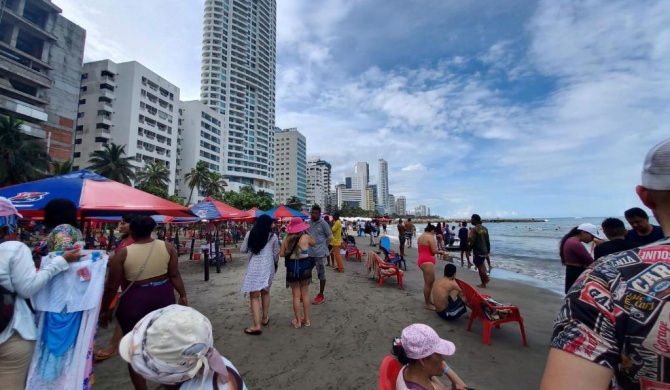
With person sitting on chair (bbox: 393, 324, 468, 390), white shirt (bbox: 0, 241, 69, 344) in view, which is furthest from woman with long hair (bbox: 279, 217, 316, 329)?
white shirt (bbox: 0, 241, 69, 344)

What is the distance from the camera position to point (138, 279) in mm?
2758

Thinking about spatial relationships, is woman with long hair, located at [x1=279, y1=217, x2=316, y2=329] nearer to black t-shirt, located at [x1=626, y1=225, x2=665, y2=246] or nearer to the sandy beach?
the sandy beach

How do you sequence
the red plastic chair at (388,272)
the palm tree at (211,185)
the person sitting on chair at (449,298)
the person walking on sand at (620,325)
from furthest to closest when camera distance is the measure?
the palm tree at (211,185) → the red plastic chair at (388,272) → the person sitting on chair at (449,298) → the person walking on sand at (620,325)

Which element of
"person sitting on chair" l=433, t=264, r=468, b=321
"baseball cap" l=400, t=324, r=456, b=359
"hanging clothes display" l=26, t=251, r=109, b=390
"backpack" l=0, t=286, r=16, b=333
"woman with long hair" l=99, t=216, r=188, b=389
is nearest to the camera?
"backpack" l=0, t=286, r=16, b=333

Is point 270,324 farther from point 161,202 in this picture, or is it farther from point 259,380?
point 161,202

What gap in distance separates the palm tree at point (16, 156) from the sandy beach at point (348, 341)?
29130 mm

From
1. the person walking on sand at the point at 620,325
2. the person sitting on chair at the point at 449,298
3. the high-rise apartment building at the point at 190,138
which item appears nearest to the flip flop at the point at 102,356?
the person walking on sand at the point at 620,325

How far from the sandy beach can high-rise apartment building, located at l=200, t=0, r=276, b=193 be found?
76458mm

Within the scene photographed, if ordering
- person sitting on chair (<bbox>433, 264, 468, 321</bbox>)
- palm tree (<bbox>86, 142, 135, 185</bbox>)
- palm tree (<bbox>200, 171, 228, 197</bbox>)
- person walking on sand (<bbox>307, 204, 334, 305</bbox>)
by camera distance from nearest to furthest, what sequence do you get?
person sitting on chair (<bbox>433, 264, 468, 321</bbox>)
person walking on sand (<bbox>307, 204, 334, 305</bbox>)
palm tree (<bbox>86, 142, 135, 185</bbox>)
palm tree (<bbox>200, 171, 228, 197</bbox>)

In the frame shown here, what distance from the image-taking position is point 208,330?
3.98 feet

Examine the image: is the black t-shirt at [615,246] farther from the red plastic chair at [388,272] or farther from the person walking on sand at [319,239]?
the red plastic chair at [388,272]

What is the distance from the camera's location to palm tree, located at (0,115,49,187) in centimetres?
2412

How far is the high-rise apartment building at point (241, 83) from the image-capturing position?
8325cm

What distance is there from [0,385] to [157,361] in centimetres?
170
